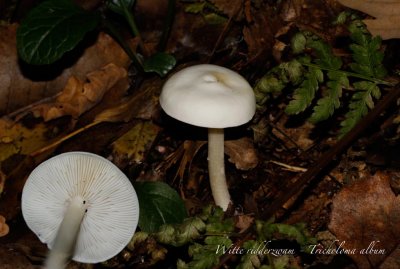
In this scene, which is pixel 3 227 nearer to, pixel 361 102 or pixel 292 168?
pixel 292 168

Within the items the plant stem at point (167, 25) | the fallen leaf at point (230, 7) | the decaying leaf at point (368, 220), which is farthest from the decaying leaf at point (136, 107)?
the decaying leaf at point (368, 220)

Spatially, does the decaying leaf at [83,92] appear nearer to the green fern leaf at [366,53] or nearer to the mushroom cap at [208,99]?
the mushroom cap at [208,99]

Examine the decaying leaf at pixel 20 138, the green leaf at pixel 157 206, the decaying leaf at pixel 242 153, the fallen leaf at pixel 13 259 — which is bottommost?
the fallen leaf at pixel 13 259

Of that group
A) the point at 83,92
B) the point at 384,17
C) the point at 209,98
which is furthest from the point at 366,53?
the point at 83,92

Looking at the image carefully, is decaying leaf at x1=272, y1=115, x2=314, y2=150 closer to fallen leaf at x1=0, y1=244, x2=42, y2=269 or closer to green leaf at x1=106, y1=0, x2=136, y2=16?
green leaf at x1=106, y1=0, x2=136, y2=16

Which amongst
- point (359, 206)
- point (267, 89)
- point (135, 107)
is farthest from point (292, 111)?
point (135, 107)

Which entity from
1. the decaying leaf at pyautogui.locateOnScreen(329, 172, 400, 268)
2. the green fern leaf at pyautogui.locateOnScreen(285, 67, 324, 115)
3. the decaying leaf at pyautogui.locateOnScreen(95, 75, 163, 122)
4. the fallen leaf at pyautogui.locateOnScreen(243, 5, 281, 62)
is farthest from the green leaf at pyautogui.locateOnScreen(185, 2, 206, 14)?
the decaying leaf at pyautogui.locateOnScreen(329, 172, 400, 268)
